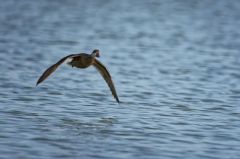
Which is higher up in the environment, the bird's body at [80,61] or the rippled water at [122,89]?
the bird's body at [80,61]

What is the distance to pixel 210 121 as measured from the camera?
1356 cm

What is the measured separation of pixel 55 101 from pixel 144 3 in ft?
83.1

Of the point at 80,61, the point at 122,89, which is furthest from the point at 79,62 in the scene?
the point at 122,89

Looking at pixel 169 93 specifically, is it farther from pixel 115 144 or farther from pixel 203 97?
pixel 115 144

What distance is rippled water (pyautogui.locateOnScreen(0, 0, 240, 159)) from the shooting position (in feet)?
37.9

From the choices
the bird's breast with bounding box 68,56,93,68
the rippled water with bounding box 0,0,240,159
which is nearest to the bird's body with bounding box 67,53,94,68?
the bird's breast with bounding box 68,56,93,68

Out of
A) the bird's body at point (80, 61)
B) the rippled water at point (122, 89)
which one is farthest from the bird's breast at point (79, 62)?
the rippled water at point (122, 89)

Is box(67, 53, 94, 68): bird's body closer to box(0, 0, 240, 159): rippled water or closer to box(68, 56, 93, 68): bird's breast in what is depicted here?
box(68, 56, 93, 68): bird's breast

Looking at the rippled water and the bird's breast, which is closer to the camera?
the rippled water

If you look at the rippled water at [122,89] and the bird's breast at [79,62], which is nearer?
the rippled water at [122,89]

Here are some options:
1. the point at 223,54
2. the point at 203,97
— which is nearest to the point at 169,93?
the point at 203,97

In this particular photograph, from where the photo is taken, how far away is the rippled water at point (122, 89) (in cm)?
1154

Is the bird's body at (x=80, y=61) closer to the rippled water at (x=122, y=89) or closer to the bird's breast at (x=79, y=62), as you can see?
the bird's breast at (x=79, y=62)

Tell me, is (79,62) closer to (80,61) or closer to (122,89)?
A: (80,61)
